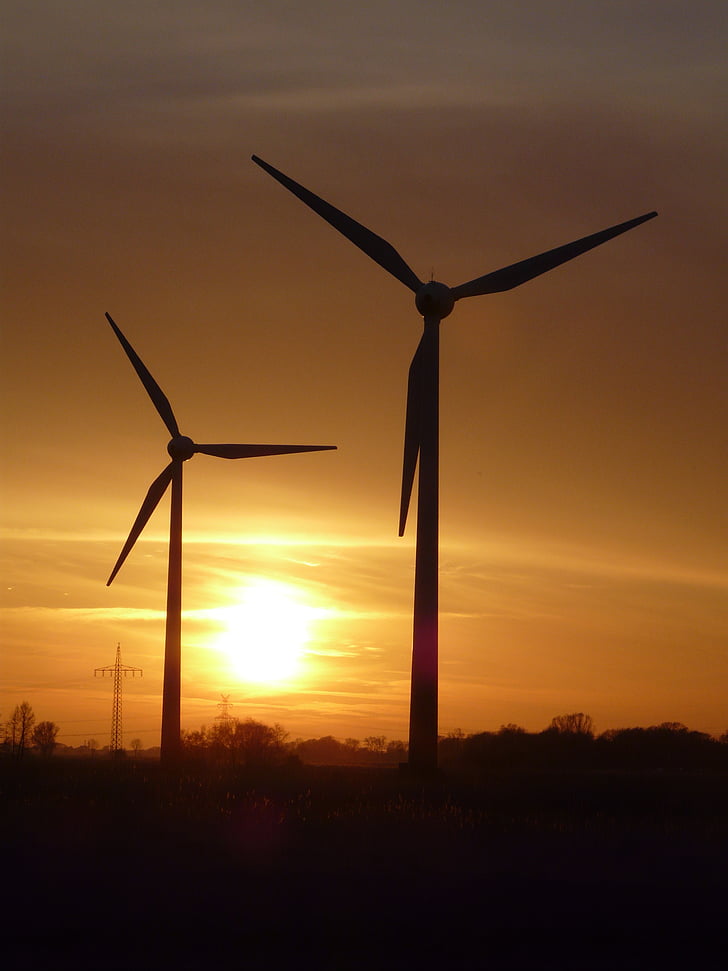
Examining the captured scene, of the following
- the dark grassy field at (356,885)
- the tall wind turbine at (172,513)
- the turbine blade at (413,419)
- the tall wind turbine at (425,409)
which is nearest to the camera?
the dark grassy field at (356,885)

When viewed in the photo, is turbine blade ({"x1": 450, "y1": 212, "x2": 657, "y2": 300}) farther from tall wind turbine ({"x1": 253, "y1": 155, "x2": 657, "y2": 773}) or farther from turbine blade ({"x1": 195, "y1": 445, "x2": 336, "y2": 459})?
turbine blade ({"x1": 195, "y1": 445, "x2": 336, "y2": 459})

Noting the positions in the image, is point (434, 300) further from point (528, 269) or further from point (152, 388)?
point (152, 388)

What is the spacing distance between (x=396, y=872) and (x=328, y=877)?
4.07 feet

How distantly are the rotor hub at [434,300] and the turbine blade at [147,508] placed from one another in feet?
83.7

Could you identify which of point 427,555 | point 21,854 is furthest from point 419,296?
point 21,854

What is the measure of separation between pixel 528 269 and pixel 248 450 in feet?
A: 84.7

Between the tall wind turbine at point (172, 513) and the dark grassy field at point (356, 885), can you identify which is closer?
the dark grassy field at point (356, 885)

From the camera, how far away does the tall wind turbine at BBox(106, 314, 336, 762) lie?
6275 centimetres

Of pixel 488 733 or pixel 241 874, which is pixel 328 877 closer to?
pixel 241 874

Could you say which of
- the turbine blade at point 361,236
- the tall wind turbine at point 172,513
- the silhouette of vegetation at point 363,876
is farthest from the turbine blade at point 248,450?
the silhouette of vegetation at point 363,876

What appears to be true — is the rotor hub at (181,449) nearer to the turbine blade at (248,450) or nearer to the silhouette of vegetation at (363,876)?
the turbine blade at (248,450)

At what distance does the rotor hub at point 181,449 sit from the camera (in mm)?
69250

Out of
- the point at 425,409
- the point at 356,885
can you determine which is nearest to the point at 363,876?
the point at 356,885

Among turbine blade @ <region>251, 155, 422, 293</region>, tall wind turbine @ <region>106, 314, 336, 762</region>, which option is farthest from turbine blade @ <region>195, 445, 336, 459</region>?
turbine blade @ <region>251, 155, 422, 293</region>
